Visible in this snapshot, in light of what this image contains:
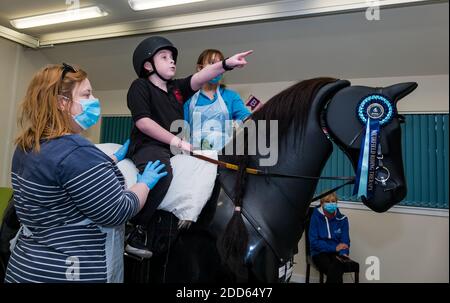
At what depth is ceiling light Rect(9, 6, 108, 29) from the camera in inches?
129

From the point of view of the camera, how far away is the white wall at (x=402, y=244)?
3.22 m

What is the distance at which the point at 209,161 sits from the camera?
4.09 feet

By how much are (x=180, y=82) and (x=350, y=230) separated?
9.51 feet

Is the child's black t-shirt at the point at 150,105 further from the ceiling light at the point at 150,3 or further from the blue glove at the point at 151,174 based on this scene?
the ceiling light at the point at 150,3

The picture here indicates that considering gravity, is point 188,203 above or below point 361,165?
below

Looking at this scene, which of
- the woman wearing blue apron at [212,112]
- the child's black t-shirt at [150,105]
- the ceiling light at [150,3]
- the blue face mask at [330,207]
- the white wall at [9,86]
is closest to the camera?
the child's black t-shirt at [150,105]

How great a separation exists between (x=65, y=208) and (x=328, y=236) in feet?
9.10

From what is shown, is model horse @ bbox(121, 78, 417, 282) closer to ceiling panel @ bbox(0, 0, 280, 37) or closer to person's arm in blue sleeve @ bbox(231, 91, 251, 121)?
person's arm in blue sleeve @ bbox(231, 91, 251, 121)

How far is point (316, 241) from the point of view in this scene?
313cm

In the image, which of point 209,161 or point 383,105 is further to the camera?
point 209,161

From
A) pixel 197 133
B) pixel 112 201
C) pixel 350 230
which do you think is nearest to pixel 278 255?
pixel 112 201

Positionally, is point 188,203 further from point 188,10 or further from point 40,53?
point 40,53

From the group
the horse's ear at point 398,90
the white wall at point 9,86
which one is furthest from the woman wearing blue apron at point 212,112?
the white wall at point 9,86

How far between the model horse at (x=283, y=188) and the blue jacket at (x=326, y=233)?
2.09 m
